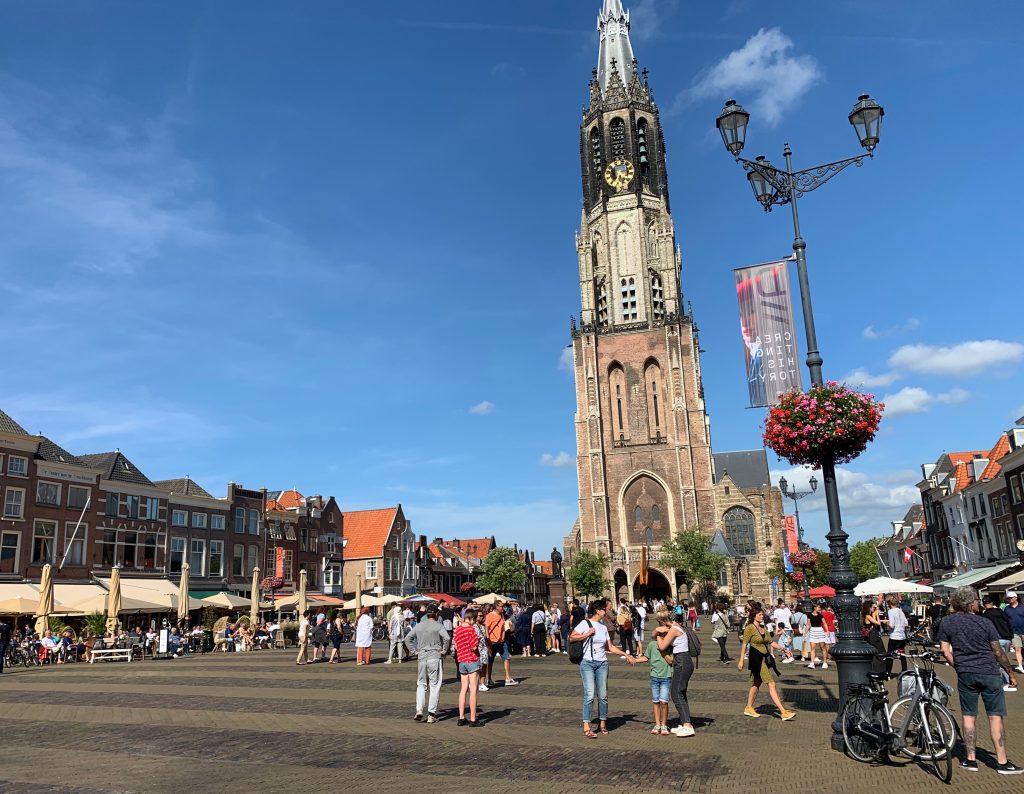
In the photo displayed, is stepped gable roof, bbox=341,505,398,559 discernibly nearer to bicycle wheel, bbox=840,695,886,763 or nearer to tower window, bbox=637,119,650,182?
tower window, bbox=637,119,650,182

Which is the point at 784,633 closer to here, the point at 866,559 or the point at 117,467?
the point at 117,467

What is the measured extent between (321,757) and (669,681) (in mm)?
4453

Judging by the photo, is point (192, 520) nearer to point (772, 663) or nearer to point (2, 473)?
point (2, 473)

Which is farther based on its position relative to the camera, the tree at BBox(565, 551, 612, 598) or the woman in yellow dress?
the tree at BBox(565, 551, 612, 598)

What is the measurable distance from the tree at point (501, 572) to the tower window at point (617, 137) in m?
41.4

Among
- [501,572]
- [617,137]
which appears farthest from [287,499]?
[617,137]

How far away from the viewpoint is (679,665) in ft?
33.1

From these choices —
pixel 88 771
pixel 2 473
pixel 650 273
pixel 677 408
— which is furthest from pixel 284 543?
pixel 88 771

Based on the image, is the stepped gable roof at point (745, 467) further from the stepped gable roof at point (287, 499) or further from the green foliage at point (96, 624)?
the green foliage at point (96, 624)

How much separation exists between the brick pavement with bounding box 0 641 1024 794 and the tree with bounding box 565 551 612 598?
150 ft

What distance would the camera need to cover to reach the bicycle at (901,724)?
7500mm

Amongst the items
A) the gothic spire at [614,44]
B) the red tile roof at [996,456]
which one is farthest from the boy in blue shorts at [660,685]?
the gothic spire at [614,44]

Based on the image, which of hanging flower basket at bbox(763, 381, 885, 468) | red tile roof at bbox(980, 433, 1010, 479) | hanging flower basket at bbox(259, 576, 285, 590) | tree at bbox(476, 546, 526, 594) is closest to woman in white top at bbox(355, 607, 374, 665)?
hanging flower basket at bbox(763, 381, 885, 468)

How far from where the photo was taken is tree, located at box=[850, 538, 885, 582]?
107000 millimetres
